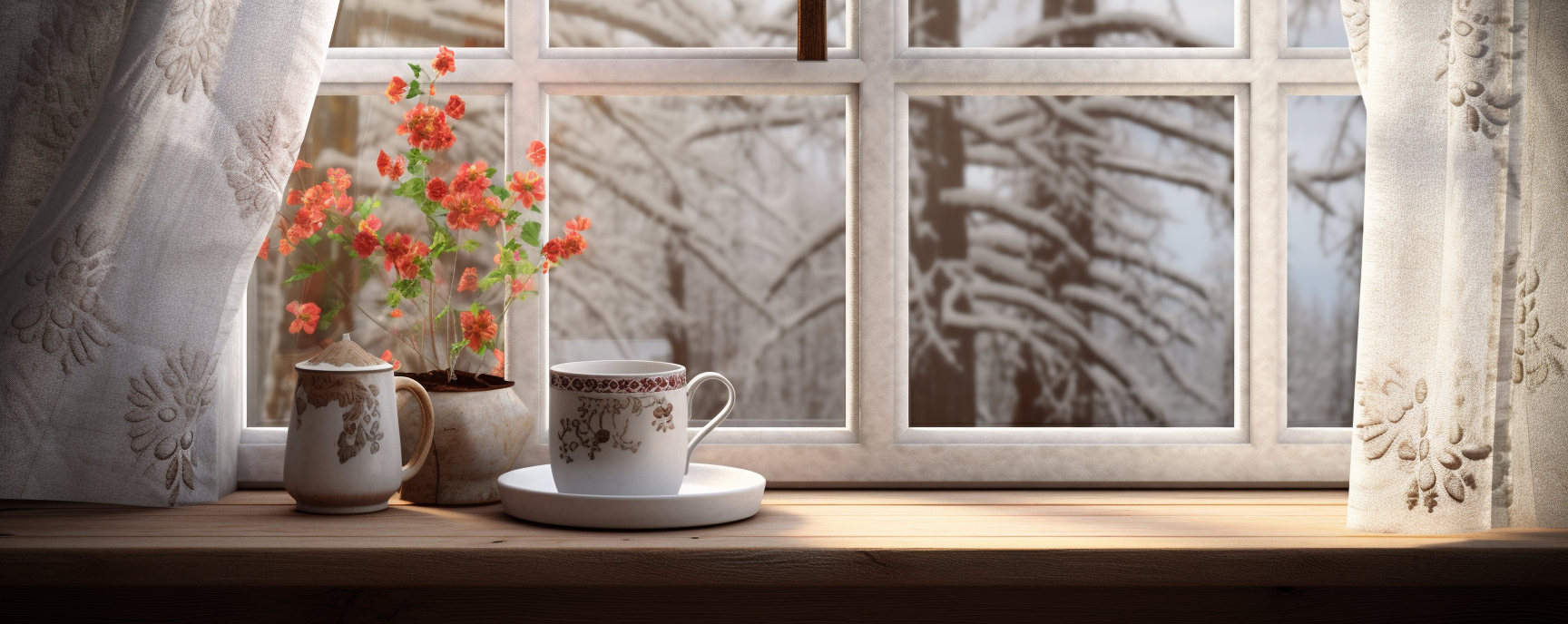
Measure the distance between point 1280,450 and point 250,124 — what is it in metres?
1.25

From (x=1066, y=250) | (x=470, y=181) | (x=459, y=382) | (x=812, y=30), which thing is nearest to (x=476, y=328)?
(x=459, y=382)

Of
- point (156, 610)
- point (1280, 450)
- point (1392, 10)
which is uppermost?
point (1392, 10)

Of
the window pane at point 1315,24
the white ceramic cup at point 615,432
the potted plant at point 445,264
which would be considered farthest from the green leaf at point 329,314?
the window pane at point 1315,24

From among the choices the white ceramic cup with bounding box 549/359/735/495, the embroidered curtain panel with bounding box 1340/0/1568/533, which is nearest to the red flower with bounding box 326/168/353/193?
the white ceramic cup with bounding box 549/359/735/495

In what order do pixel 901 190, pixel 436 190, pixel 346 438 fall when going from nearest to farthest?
pixel 346 438 < pixel 436 190 < pixel 901 190

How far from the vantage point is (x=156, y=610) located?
1.01 meters

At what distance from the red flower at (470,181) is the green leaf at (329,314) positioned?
0.21 metres

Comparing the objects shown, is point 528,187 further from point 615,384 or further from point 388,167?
point 615,384

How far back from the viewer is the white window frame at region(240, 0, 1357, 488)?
48.5 inches

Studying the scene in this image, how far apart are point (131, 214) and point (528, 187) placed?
40 cm

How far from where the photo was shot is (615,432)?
39.2 inches

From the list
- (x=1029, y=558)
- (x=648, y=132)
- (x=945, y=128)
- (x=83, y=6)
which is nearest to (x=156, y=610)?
(x=83, y=6)

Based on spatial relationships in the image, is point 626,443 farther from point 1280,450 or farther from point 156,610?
point 1280,450

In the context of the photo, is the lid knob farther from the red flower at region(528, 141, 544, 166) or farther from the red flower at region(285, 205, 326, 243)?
the red flower at region(528, 141, 544, 166)
